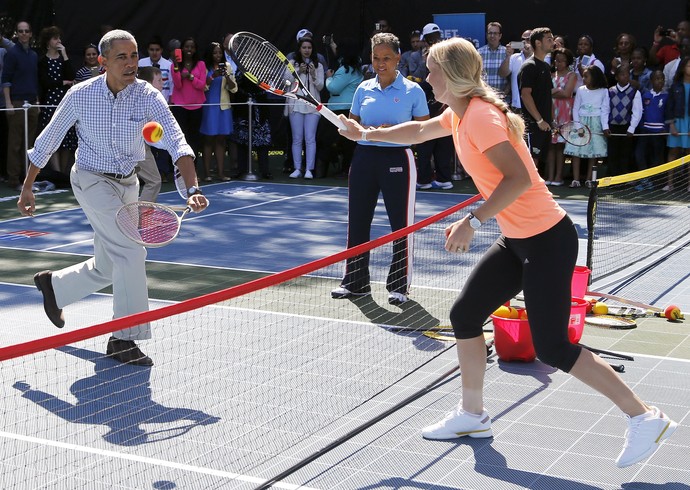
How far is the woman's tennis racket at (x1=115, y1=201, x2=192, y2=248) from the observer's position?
22.2 ft

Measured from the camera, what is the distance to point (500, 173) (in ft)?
17.3

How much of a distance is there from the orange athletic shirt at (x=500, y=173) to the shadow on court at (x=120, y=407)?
2.12 m

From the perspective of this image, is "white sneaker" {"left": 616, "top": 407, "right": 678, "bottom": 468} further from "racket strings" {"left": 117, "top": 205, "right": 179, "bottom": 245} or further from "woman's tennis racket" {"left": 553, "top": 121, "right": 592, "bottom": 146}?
"woman's tennis racket" {"left": 553, "top": 121, "right": 592, "bottom": 146}

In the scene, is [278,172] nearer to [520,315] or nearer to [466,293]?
[520,315]

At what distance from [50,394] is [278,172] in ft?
45.6

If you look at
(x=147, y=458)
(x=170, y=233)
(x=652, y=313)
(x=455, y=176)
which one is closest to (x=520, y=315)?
(x=652, y=313)

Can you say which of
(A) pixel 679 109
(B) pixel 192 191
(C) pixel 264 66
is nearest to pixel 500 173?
(B) pixel 192 191

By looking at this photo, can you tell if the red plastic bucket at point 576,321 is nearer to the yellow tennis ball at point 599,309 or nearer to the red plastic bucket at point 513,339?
the red plastic bucket at point 513,339

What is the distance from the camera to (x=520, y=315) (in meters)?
7.51

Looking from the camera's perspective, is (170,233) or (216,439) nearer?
(216,439)

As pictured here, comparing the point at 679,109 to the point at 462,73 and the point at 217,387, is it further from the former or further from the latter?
the point at 462,73

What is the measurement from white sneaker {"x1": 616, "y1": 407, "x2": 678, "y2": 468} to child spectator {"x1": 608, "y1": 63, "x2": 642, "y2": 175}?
13194 mm

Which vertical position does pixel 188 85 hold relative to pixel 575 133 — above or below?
above

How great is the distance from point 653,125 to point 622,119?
526mm
